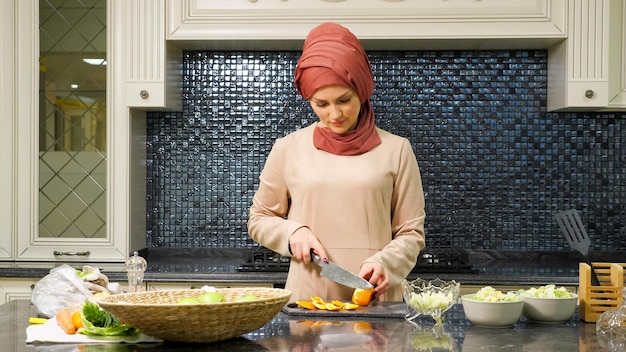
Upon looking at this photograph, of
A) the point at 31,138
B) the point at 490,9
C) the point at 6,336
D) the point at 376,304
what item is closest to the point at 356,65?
the point at 376,304

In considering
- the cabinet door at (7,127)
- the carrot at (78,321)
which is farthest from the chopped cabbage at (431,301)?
the cabinet door at (7,127)

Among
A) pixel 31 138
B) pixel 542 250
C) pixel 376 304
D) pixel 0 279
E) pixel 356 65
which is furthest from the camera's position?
pixel 542 250

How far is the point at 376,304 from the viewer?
1.99m

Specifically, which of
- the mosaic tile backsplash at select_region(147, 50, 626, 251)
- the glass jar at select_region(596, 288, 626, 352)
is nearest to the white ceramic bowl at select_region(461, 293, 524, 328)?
the glass jar at select_region(596, 288, 626, 352)

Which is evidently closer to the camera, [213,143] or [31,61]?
[31,61]

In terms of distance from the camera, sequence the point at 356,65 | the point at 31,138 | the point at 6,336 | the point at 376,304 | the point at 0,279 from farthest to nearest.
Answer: the point at 31,138 → the point at 0,279 → the point at 356,65 → the point at 376,304 → the point at 6,336

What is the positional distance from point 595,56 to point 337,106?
157 cm

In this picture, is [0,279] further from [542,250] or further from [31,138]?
[542,250]

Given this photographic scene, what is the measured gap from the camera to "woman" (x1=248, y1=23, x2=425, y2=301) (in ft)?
7.18

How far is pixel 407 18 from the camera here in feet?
10.9

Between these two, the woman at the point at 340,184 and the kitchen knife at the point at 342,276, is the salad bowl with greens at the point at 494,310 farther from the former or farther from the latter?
the woman at the point at 340,184

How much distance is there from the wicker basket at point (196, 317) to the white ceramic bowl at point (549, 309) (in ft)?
1.87

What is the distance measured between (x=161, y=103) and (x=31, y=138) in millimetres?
585

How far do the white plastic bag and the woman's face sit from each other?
0.78 meters
